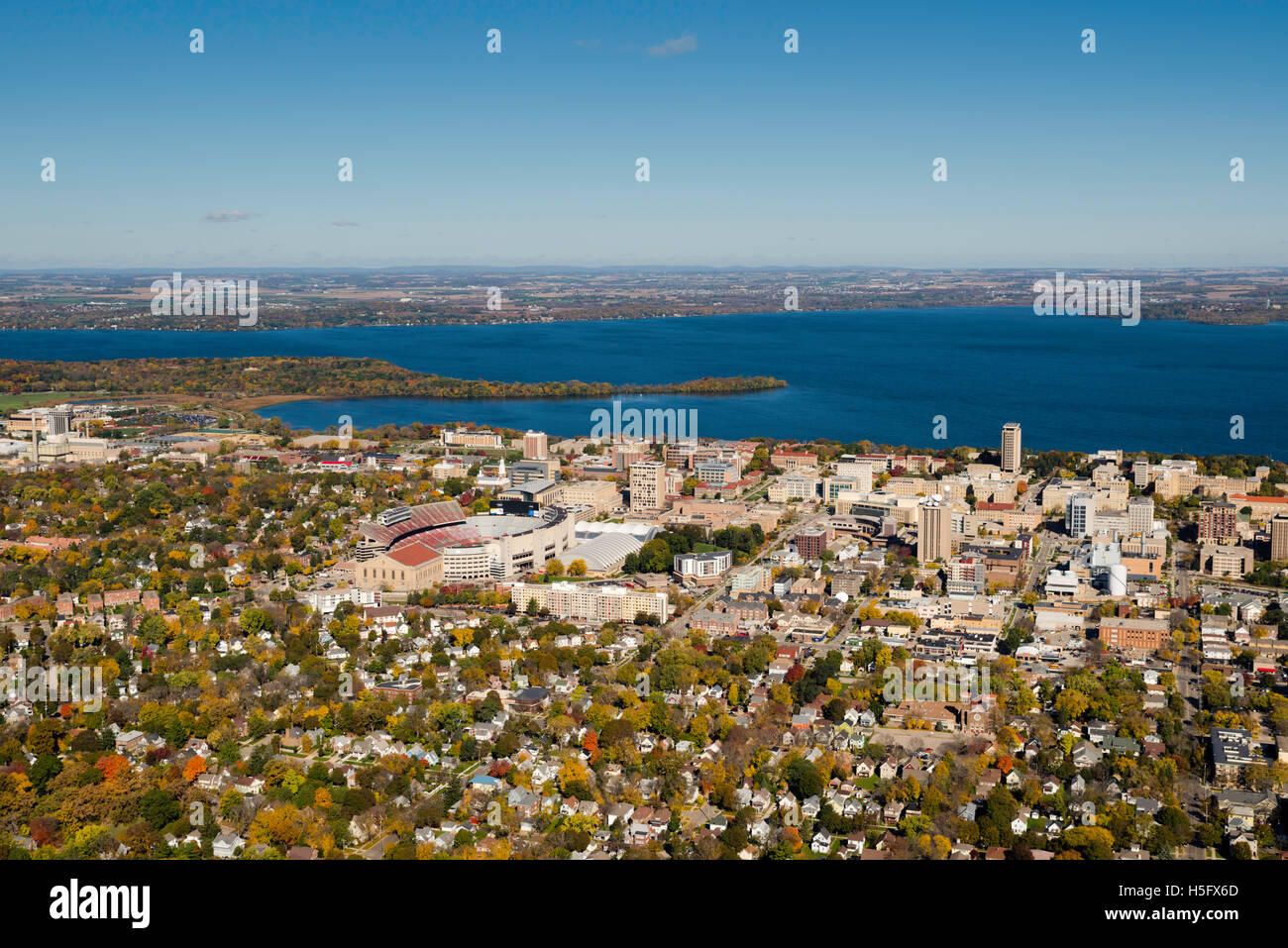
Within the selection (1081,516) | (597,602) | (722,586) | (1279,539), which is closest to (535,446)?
(722,586)

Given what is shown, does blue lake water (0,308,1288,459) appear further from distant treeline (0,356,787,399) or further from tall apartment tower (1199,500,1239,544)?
tall apartment tower (1199,500,1239,544)

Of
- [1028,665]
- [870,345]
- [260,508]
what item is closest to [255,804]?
[1028,665]

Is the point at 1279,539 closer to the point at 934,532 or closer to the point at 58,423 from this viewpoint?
the point at 934,532

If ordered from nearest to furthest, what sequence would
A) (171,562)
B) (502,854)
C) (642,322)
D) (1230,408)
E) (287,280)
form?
1. (502,854)
2. (171,562)
3. (1230,408)
4. (642,322)
5. (287,280)

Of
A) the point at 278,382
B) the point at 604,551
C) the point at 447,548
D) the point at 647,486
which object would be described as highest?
the point at 278,382

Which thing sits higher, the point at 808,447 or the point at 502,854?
the point at 808,447

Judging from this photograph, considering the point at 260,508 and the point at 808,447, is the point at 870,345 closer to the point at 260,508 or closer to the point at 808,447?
the point at 808,447
